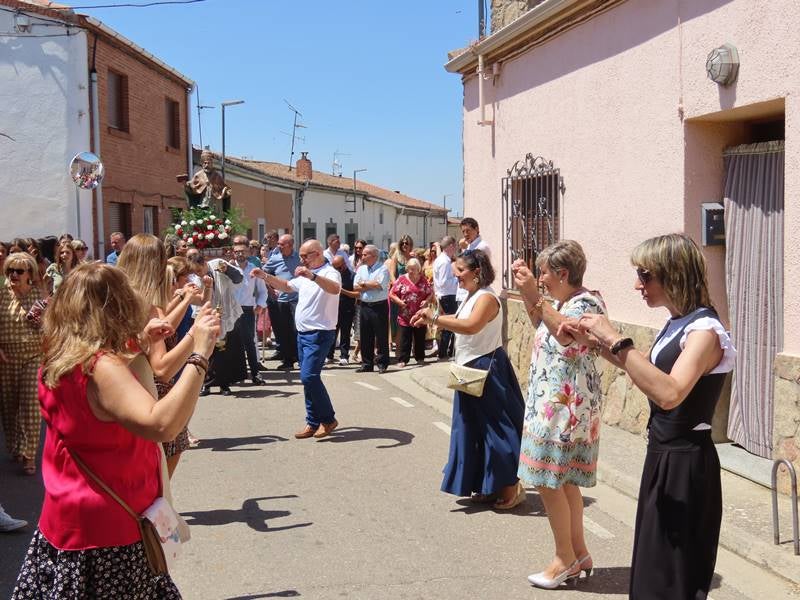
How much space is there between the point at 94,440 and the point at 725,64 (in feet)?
18.8

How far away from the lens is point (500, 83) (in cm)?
1188

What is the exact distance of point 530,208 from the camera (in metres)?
11.1

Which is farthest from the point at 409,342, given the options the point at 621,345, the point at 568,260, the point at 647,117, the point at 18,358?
the point at 621,345

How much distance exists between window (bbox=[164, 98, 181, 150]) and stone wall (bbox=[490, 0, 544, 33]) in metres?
15.2

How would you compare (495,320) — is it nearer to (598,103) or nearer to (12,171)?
(598,103)

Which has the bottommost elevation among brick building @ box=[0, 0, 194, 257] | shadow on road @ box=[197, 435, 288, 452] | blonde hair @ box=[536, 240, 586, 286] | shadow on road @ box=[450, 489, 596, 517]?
shadow on road @ box=[450, 489, 596, 517]

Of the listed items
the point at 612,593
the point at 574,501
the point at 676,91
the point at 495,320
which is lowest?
the point at 612,593

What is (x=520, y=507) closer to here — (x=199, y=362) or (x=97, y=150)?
(x=199, y=362)

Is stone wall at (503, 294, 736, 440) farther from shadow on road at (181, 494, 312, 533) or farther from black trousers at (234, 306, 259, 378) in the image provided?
black trousers at (234, 306, 259, 378)

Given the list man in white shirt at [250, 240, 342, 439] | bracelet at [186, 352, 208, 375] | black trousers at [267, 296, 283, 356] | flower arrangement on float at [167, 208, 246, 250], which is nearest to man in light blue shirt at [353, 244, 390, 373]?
black trousers at [267, 296, 283, 356]

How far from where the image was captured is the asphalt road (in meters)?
4.86

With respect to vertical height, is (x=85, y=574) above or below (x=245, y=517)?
above

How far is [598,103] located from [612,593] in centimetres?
574

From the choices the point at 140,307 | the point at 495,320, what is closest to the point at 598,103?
the point at 495,320
